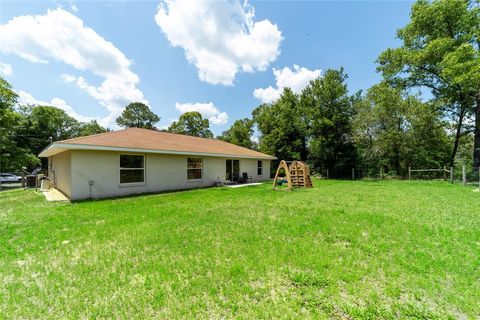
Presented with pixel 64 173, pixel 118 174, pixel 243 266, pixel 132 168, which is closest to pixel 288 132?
pixel 132 168

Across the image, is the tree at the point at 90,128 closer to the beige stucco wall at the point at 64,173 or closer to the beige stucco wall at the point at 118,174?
the beige stucco wall at the point at 64,173

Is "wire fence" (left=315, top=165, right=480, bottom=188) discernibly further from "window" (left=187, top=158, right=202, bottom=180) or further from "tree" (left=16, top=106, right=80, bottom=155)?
"tree" (left=16, top=106, right=80, bottom=155)

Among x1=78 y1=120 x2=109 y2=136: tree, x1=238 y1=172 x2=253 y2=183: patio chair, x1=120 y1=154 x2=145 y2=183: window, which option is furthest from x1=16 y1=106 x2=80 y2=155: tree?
x1=238 y1=172 x2=253 y2=183: patio chair

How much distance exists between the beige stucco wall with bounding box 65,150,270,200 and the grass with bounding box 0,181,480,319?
336cm

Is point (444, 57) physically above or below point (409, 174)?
above

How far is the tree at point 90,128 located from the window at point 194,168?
3583 centimetres

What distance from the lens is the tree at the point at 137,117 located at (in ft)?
131

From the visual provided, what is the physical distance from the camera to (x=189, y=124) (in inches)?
1565

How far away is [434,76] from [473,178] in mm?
8544

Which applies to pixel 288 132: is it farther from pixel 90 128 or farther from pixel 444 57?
pixel 90 128

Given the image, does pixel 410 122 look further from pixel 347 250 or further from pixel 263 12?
pixel 347 250

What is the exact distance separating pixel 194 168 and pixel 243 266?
10.6 m

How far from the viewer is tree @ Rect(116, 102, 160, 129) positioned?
1577 inches

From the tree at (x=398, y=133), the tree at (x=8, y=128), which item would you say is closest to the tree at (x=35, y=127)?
the tree at (x=8, y=128)
